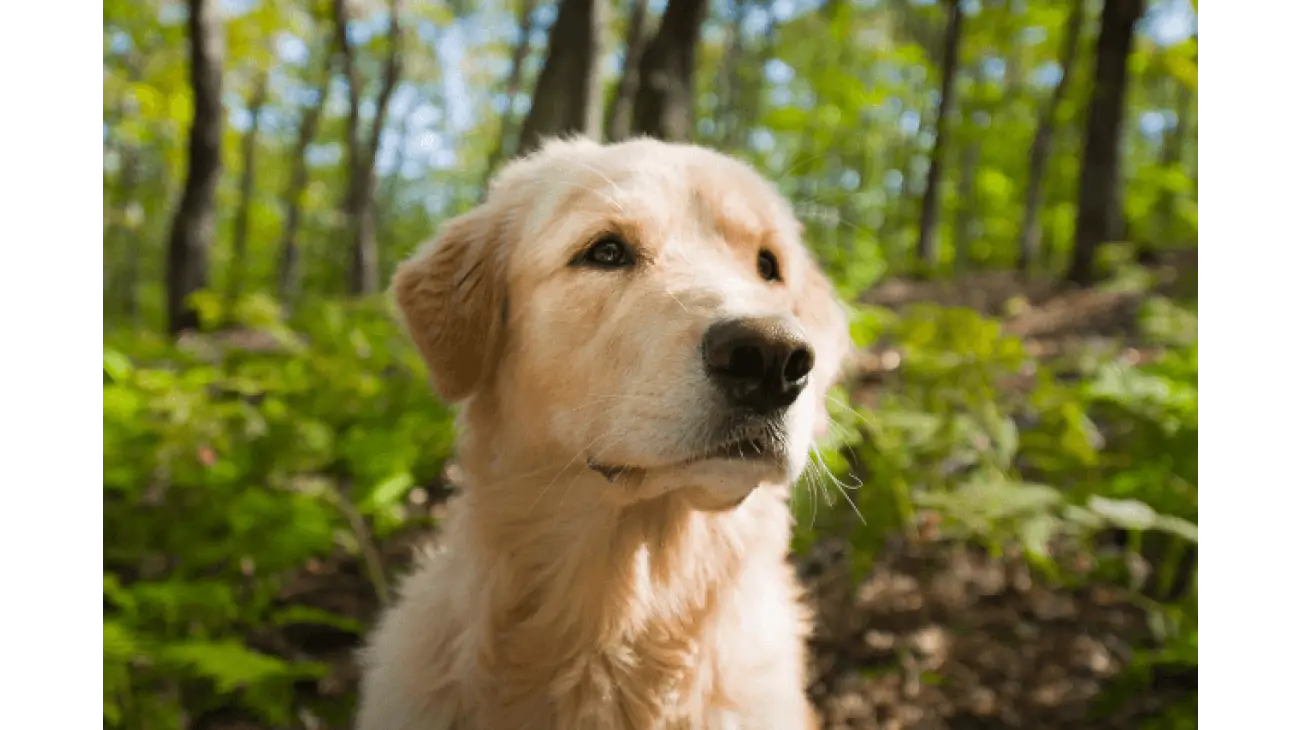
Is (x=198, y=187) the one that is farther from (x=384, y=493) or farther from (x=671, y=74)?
(x=384, y=493)

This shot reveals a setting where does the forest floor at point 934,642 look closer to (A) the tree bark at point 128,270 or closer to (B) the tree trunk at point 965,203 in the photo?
(B) the tree trunk at point 965,203

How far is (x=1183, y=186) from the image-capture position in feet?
46.6

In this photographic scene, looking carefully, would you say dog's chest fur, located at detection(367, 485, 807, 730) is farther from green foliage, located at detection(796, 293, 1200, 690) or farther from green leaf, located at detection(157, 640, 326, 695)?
green foliage, located at detection(796, 293, 1200, 690)

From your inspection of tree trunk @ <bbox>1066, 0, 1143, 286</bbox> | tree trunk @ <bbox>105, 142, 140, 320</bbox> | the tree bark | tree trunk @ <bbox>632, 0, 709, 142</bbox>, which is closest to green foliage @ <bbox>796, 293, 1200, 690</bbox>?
tree trunk @ <bbox>632, 0, 709, 142</bbox>

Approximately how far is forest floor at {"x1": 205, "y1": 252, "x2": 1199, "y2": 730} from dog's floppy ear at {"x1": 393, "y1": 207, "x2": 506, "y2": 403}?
1636 millimetres

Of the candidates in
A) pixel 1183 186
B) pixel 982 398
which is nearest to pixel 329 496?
pixel 982 398

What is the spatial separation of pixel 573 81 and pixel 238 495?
11.3 feet

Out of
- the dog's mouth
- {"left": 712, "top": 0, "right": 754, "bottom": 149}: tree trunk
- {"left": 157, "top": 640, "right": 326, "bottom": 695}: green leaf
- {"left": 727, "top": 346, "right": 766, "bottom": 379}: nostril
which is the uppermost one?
{"left": 712, "top": 0, "right": 754, "bottom": 149}: tree trunk

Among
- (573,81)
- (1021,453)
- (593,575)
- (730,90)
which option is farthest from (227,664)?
(730,90)

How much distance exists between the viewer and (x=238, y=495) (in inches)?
149

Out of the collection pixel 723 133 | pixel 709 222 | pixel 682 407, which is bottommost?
pixel 682 407

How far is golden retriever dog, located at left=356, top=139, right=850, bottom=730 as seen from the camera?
2.14m
